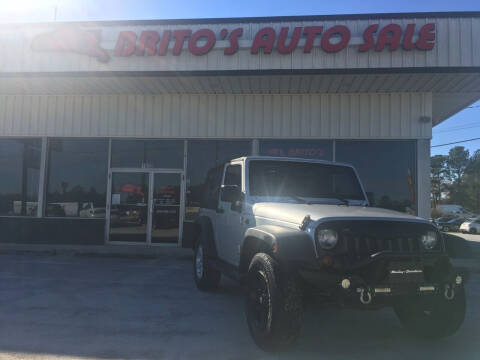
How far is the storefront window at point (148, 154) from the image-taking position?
1166 centimetres

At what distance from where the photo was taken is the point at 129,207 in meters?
11.7

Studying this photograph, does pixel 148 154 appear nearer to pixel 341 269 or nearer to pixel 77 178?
pixel 77 178

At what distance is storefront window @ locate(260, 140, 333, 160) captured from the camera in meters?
11.2

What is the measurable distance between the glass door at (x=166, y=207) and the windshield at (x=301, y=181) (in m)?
6.63

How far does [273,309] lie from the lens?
353 centimetres

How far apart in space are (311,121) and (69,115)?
715 centimetres

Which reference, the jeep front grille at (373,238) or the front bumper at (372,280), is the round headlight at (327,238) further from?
the front bumper at (372,280)

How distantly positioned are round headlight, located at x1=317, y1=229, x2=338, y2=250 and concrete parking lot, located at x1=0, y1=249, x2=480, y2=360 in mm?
1110

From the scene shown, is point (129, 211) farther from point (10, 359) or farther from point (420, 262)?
point (420, 262)

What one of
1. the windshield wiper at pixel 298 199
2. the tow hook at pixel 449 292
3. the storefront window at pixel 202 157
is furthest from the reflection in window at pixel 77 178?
the tow hook at pixel 449 292

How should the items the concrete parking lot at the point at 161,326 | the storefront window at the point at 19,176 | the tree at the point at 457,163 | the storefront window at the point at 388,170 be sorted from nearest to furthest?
1. the concrete parking lot at the point at 161,326
2. the storefront window at the point at 388,170
3. the storefront window at the point at 19,176
4. the tree at the point at 457,163

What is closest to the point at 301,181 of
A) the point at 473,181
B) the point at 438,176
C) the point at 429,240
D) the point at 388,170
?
the point at 429,240

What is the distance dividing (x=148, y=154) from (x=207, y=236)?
615cm

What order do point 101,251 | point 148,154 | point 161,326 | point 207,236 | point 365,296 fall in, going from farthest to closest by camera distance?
point 148,154 → point 101,251 → point 207,236 → point 161,326 → point 365,296
